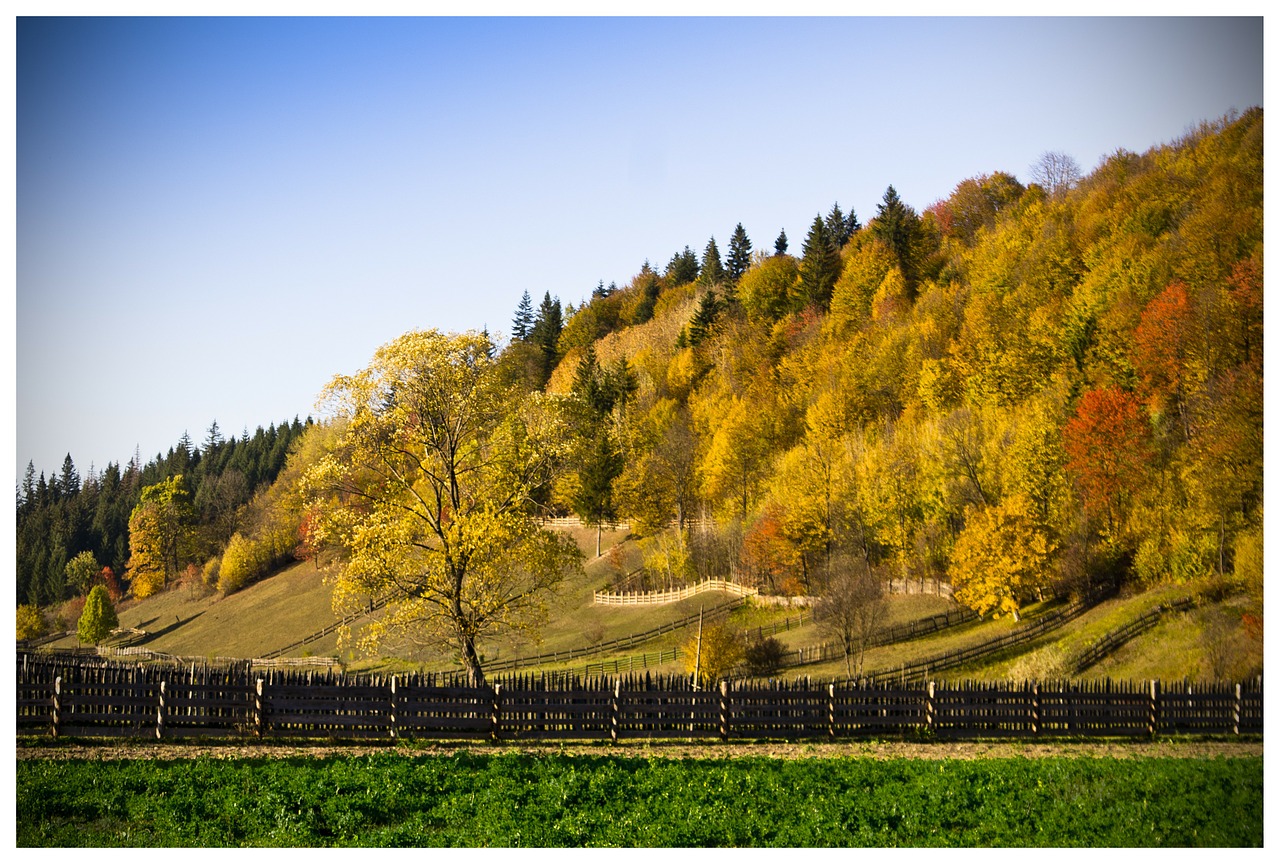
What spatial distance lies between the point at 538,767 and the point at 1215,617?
2198cm

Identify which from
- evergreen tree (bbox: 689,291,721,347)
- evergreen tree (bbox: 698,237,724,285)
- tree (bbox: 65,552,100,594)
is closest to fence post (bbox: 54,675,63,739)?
tree (bbox: 65,552,100,594)

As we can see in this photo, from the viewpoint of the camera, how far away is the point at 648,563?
161 ft

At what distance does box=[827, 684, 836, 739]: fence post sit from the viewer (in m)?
15.5

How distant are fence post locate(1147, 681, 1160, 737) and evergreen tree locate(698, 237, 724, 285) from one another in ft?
240

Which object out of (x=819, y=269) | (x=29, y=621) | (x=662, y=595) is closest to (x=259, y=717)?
(x=29, y=621)

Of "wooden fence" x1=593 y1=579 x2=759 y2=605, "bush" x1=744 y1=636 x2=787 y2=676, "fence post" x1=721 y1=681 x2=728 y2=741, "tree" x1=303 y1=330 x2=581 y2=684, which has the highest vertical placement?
"tree" x1=303 y1=330 x2=581 y2=684

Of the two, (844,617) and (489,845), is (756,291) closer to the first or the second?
(844,617)

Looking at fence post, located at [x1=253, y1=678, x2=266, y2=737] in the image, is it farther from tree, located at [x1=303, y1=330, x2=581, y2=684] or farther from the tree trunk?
the tree trunk

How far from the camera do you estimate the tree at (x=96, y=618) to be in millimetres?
32062

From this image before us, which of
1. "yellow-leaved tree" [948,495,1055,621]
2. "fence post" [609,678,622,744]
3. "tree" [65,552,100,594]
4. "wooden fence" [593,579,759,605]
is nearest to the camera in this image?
"fence post" [609,678,622,744]

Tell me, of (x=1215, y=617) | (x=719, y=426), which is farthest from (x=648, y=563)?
(x=1215, y=617)

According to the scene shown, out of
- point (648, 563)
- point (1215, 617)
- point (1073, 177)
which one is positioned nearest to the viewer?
point (1215, 617)

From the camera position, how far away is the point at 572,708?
14766 mm

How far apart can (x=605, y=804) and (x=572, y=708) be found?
4.66 metres
